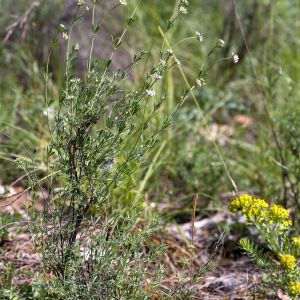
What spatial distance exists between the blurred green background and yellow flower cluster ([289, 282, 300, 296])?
85 cm

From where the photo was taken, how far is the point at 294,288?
1208mm

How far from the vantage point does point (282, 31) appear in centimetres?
458

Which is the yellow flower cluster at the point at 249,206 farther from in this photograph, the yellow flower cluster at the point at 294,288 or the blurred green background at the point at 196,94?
the blurred green background at the point at 196,94

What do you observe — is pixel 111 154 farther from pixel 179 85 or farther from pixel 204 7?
pixel 204 7

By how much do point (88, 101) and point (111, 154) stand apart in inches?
8.5

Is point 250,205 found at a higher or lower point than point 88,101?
lower

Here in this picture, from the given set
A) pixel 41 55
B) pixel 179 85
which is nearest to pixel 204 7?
pixel 179 85

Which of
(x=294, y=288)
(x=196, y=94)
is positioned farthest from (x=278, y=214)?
(x=196, y=94)

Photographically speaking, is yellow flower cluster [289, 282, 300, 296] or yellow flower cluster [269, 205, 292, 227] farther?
yellow flower cluster [269, 205, 292, 227]

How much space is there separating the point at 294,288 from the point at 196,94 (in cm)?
274

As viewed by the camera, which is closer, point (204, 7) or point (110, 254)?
point (110, 254)

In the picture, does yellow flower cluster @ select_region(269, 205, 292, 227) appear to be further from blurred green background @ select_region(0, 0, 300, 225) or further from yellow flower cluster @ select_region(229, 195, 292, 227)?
blurred green background @ select_region(0, 0, 300, 225)

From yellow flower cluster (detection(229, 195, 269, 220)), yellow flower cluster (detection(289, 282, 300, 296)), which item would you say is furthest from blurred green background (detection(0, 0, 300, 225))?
yellow flower cluster (detection(289, 282, 300, 296))

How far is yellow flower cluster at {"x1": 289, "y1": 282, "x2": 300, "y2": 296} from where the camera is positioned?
3.93 ft
